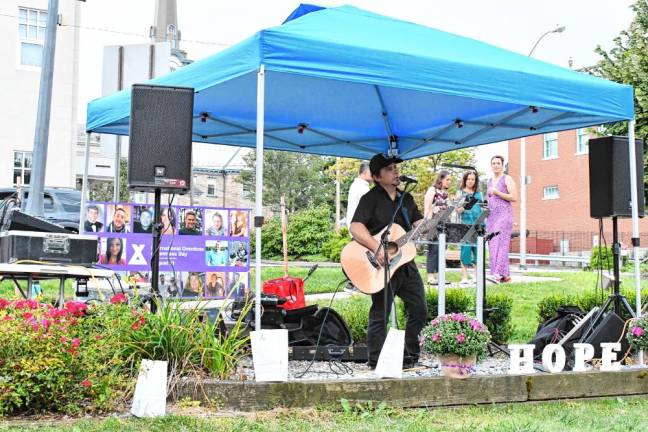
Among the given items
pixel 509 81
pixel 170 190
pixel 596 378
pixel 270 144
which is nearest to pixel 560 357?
pixel 596 378

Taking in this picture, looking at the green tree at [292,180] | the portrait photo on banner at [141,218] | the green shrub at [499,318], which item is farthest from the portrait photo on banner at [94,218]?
the green tree at [292,180]

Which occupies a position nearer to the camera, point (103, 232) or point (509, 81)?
point (509, 81)

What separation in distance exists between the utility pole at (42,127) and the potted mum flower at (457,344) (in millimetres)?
8600

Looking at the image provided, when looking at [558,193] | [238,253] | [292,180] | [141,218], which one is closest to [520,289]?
[238,253]

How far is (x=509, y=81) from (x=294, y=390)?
10.1 feet

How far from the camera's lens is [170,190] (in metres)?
6.04

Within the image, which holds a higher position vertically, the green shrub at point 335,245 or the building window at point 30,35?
the building window at point 30,35

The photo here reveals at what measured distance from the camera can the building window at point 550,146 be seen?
3741 cm

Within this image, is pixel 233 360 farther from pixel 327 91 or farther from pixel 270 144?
pixel 270 144

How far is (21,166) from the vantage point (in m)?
23.7

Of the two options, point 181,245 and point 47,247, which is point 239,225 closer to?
point 181,245

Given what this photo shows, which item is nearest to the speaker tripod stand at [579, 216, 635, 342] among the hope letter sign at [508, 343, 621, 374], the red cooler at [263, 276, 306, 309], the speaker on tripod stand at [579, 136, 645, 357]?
the speaker on tripod stand at [579, 136, 645, 357]

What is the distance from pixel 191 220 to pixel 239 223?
2.01 feet

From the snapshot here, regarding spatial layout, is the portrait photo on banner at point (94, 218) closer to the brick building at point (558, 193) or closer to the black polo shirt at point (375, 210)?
the black polo shirt at point (375, 210)
